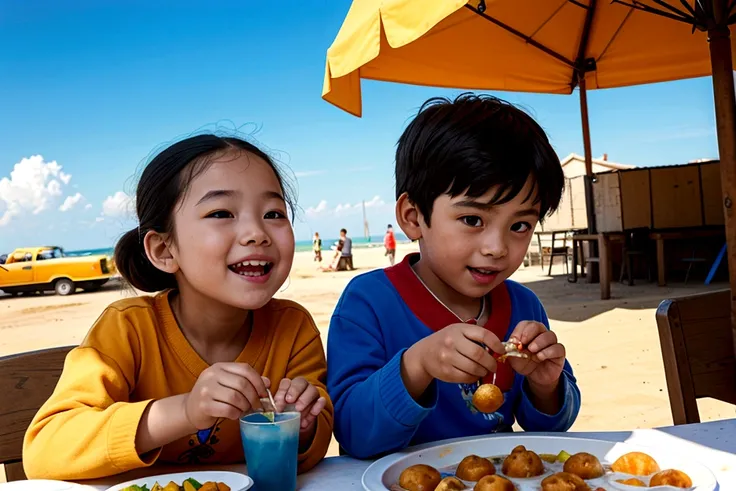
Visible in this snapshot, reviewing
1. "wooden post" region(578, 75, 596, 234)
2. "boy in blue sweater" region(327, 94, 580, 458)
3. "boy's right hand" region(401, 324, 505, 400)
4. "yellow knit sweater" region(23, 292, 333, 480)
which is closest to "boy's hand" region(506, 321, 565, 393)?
"boy in blue sweater" region(327, 94, 580, 458)

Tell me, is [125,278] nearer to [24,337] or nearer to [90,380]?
[90,380]

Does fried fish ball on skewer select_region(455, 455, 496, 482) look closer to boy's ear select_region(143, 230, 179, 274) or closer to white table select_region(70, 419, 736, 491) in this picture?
white table select_region(70, 419, 736, 491)

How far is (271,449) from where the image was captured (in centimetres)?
104

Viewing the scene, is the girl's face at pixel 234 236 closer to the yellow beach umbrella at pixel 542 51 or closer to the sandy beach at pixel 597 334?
the sandy beach at pixel 597 334

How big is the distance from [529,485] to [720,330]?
1.05 metres

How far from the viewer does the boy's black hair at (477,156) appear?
1.45 m

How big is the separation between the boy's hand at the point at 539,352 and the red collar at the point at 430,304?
0.24m

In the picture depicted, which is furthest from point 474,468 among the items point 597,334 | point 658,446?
point 597,334

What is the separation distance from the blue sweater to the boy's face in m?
0.17

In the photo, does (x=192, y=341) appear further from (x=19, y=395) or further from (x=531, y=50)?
(x=531, y=50)

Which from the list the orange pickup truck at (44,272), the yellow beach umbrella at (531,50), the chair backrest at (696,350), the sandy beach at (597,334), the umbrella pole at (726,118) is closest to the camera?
the chair backrest at (696,350)

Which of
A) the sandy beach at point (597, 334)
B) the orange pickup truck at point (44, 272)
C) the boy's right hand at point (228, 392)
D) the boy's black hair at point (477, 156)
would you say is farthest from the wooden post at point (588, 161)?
the orange pickup truck at point (44, 272)

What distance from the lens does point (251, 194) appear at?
Answer: 1.38 meters

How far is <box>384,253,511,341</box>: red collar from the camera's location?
1611mm
